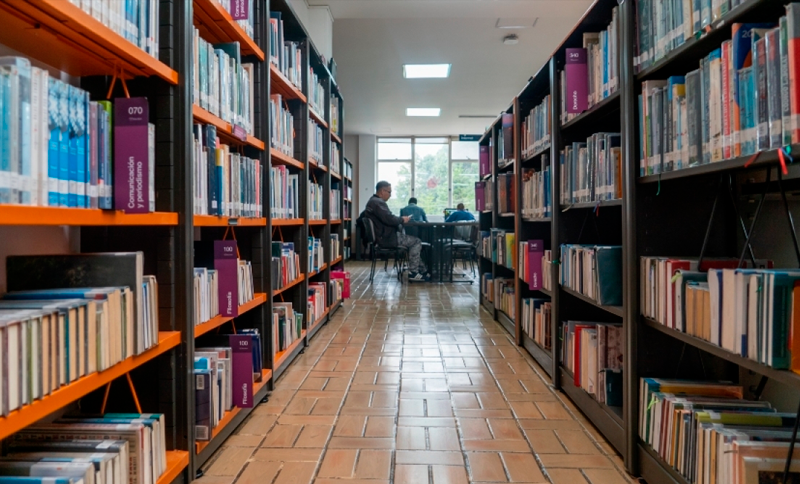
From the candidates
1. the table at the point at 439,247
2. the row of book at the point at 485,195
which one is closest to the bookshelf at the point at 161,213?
the row of book at the point at 485,195

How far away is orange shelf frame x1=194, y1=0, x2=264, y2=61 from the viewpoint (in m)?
1.76

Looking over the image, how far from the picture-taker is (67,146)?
1.06m

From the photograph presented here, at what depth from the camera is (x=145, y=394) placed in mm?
1479

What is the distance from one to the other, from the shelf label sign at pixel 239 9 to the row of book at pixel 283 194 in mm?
836

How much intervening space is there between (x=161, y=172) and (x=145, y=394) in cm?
68

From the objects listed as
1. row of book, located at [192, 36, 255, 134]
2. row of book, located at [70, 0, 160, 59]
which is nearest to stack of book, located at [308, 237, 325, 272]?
row of book, located at [192, 36, 255, 134]

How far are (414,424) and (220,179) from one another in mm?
1259

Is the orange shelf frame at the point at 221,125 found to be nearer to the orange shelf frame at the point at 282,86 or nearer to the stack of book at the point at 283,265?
the orange shelf frame at the point at 282,86

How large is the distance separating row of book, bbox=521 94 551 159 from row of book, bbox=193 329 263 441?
1.91 meters

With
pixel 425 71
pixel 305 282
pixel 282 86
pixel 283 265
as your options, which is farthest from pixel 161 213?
pixel 425 71

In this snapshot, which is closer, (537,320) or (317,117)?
(537,320)

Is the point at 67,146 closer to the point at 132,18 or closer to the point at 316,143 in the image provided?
the point at 132,18

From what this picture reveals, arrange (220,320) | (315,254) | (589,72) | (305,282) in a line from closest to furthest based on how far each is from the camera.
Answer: (220,320) → (589,72) → (305,282) → (315,254)

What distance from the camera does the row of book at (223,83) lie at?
1709 mm
